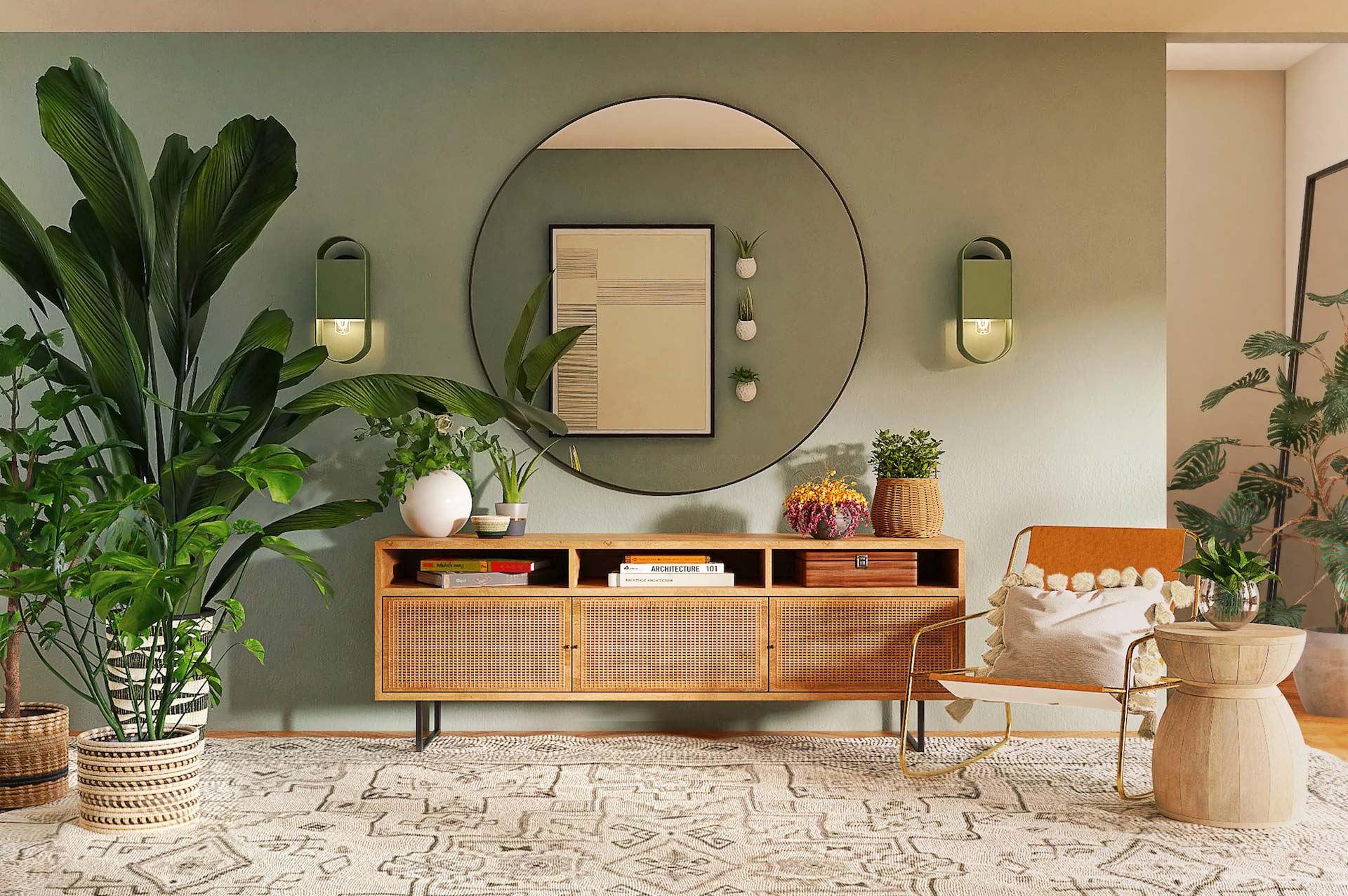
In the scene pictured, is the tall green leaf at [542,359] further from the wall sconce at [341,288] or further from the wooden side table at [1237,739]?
the wooden side table at [1237,739]

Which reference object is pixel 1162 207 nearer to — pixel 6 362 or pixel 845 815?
pixel 845 815

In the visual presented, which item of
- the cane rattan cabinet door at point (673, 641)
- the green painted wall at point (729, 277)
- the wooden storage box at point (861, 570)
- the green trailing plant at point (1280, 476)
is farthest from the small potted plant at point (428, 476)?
the green trailing plant at point (1280, 476)

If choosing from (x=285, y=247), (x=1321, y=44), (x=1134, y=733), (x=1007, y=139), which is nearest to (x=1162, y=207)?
(x=1007, y=139)

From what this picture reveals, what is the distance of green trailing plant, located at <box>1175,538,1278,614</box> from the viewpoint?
2.75m

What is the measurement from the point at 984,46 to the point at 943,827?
275cm

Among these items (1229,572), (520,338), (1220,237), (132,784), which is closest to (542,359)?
(520,338)

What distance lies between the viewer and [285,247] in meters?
A: 3.83

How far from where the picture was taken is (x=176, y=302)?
2.94 metres

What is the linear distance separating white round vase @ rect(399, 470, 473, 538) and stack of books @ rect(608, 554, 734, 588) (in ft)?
1.88

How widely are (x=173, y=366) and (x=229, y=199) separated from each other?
507 millimetres

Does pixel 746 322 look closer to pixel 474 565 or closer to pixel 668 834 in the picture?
pixel 474 565

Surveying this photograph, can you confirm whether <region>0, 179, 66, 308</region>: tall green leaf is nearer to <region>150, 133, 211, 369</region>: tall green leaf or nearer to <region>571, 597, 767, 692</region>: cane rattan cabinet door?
<region>150, 133, 211, 369</region>: tall green leaf

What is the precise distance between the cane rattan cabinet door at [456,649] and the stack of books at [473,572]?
2.1 inches

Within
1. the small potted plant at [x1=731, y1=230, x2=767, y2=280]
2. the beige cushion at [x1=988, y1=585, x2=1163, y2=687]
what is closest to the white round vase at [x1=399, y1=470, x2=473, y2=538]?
the small potted plant at [x1=731, y1=230, x2=767, y2=280]
